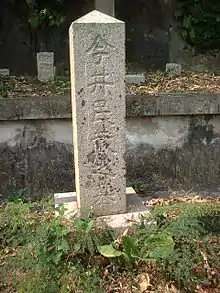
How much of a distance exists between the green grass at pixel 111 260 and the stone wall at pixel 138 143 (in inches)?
90.9

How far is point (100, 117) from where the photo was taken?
3246mm

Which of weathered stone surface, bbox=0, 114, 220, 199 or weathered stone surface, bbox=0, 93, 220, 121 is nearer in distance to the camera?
weathered stone surface, bbox=0, 93, 220, 121

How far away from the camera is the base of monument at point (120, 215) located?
Answer: 3.26m

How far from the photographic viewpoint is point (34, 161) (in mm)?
5402

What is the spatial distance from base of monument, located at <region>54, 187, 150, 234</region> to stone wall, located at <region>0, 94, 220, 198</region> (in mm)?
1707

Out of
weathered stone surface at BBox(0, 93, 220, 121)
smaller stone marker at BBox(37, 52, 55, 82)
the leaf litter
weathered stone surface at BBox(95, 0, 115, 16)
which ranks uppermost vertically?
weathered stone surface at BBox(95, 0, 115, 16)

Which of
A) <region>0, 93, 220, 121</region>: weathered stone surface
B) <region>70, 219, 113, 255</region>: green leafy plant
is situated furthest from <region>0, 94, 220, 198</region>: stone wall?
<region>70, 219, 113, 255</region>: green leafy plant

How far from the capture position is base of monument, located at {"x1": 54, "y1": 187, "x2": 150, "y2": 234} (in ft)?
10.7

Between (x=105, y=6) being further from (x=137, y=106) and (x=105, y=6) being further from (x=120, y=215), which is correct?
(x=120, y=215)

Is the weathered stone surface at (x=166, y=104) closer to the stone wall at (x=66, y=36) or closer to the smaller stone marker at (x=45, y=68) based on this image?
the smaller stone marker at (x=45, y=68)

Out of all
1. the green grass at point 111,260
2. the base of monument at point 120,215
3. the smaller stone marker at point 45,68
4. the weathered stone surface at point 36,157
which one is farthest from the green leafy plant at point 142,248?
the smaller stone marker at point 45,68

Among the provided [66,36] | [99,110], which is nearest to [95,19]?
Result: [99,110]

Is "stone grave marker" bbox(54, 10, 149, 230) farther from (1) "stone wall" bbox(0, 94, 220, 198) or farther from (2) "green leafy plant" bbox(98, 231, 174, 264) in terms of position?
(1) "stone wall" bbox(0, 94, 220, 198)

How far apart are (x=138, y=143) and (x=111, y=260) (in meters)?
2.79
